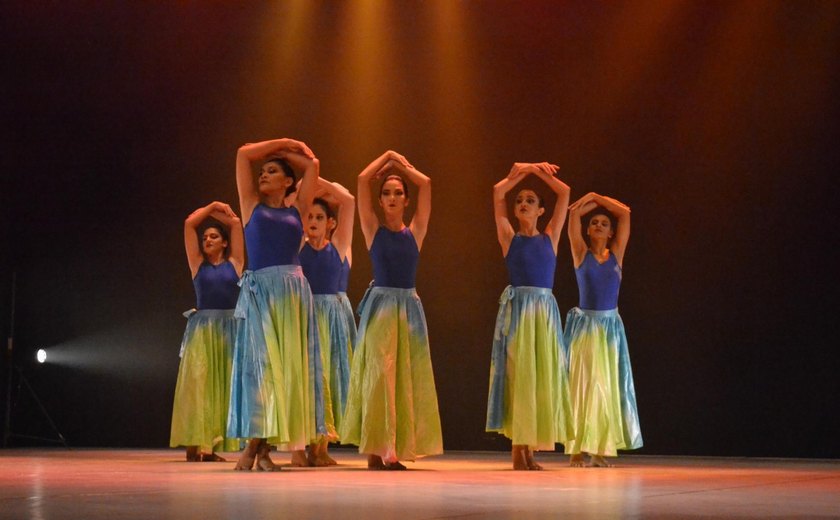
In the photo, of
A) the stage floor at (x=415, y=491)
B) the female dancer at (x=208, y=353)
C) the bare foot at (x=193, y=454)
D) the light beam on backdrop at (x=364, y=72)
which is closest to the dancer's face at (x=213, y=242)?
the female dancer at (x=208, y=353)

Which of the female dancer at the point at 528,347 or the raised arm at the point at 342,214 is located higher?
the raised arm at the point at 342,214

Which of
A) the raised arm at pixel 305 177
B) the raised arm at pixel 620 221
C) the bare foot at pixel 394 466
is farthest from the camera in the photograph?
the raised arm at pixel 620 221

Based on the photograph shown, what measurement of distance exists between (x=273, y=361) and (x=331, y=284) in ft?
4.73

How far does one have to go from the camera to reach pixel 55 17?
9141 millimetres

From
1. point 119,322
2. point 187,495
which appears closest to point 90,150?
point 119,322

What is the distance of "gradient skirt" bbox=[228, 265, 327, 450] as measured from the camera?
532 cm

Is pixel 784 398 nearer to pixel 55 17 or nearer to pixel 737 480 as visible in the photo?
pixel 737 480

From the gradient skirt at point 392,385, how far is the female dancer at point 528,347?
0.51m

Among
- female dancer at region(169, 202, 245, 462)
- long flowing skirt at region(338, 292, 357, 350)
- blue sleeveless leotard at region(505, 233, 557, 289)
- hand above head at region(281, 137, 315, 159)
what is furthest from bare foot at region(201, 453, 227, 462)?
hand above head at region(281, 137, 315, 159)

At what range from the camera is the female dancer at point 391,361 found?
567 centimetres

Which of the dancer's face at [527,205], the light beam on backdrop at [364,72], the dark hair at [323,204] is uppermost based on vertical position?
the light beam on backdrop at [364,72]

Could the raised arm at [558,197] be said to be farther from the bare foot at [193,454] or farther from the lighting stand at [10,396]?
the lighting stand at [10,396]

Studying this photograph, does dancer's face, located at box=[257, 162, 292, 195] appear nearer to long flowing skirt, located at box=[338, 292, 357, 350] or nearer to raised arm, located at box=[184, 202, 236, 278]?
long flowing skirt, located at box=[338, 292, 357, 350]

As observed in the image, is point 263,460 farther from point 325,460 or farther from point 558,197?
point 558,197
